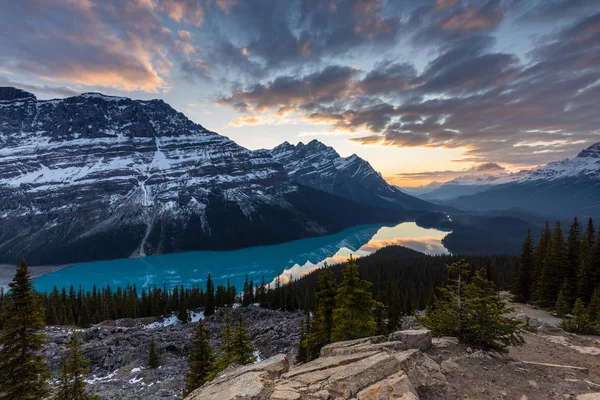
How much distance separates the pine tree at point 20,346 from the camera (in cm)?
1669

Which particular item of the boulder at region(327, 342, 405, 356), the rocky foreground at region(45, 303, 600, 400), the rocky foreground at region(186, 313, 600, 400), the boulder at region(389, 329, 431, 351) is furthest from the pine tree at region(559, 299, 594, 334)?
the boulder at region(327, 342, 405, 356)

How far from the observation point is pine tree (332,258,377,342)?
21.8m

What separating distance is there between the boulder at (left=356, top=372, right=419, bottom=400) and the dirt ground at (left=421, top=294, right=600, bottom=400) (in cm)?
107

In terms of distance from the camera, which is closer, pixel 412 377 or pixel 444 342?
pixel 412 377

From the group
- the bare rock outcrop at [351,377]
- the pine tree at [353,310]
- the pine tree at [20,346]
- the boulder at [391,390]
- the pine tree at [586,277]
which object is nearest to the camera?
the boulder at [391,390]

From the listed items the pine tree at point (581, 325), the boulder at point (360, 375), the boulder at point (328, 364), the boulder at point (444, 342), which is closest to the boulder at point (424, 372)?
the boulder at point (360, 375)

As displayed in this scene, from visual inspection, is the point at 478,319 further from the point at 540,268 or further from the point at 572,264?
the point at 540,268

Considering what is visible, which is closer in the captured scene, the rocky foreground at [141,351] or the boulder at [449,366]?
the boulder at [449,366]

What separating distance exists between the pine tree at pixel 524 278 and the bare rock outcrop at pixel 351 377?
45.0 meters

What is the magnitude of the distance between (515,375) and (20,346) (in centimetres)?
2655

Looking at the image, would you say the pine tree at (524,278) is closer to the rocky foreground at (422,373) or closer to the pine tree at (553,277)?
the pine tree at (553,277)

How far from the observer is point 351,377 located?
31.3 feet

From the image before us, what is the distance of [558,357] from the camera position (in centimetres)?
1384

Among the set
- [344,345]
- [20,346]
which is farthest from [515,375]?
[20,346]
